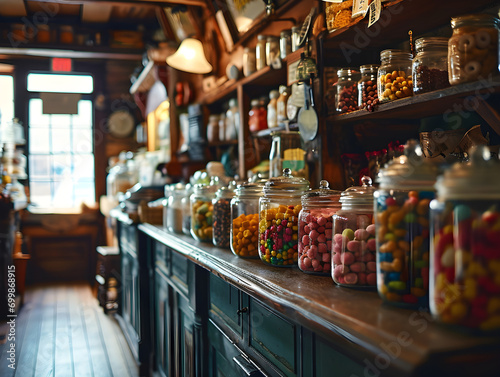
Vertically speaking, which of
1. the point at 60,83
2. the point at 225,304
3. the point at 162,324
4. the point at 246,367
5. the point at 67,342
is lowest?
the point at 67,342

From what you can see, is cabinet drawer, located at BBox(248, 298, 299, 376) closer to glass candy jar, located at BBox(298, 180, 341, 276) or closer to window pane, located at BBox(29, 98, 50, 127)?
glass candy jar, located at BBox(298, 180, 341, 276)

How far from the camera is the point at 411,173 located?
1.01m

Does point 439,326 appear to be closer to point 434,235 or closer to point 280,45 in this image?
point 434,235

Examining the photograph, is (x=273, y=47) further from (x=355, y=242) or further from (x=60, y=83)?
(x=60, y=83)

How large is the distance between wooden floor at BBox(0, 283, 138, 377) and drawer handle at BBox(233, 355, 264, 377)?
189cm

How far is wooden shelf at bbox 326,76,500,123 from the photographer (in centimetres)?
124

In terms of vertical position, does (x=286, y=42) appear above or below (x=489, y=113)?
above

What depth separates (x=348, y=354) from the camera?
1.01 metres

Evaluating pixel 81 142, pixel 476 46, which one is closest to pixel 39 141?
pixel 81 142

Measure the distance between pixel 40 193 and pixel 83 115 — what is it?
3.80 ft

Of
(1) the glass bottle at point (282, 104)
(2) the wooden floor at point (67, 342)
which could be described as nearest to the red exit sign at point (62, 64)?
(2) the wooden floor at point (67, 342)

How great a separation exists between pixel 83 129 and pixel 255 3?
445cm

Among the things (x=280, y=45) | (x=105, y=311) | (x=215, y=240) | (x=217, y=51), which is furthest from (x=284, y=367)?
(x=105, y=311)

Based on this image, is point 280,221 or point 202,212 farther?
point 202,212
